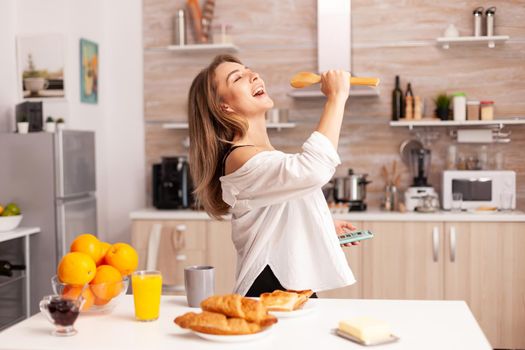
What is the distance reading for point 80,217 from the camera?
4.23m

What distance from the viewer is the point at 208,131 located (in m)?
2.18

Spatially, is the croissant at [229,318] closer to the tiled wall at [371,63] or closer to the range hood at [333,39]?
the range hood at [333,39]

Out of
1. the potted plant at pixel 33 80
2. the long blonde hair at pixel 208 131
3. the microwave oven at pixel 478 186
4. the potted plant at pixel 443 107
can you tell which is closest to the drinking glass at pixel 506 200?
the microwave oven at pixel 478 186

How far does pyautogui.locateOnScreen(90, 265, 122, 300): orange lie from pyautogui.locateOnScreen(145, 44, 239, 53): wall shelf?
9.88ft

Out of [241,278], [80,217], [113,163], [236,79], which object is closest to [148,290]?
[241,278]

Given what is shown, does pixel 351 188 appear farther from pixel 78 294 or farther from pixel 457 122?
pixel 78 294

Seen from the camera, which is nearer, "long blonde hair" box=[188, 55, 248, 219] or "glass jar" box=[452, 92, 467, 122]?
"long blonde hair" box=[188, 55, 248, 219]

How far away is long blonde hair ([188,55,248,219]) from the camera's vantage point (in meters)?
2.18

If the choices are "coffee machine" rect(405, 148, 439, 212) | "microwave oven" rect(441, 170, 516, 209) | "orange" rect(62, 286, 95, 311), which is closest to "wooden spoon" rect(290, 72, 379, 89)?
"orange" rect(62, 286, 95, 311)

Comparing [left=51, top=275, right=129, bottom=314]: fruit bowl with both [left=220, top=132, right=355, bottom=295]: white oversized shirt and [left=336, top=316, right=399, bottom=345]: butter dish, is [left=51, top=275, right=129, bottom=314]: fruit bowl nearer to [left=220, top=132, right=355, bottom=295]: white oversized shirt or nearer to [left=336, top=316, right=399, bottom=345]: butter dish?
[left=220, top=132, right=355, bottom=295]: white oversized shirt

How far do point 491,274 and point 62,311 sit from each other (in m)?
3.08

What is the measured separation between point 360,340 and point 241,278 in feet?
2.09

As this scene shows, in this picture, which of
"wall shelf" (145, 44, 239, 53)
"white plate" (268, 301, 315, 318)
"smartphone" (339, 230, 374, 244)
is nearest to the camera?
"white plate" (268, 301, 315, 318)

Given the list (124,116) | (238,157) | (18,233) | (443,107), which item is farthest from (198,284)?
(124,116)
